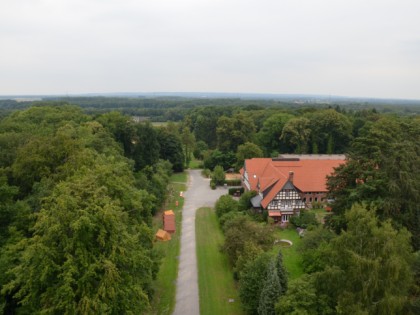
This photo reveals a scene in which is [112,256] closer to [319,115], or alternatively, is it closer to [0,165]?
[0,165]

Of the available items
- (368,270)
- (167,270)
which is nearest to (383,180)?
(368,270)

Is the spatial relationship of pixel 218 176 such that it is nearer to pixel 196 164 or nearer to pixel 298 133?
pixel 298 133

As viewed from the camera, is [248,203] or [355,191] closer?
[355,191]

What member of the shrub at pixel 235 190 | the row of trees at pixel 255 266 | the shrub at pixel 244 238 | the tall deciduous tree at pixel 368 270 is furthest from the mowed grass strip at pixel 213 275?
the shrub at pixel 235 190

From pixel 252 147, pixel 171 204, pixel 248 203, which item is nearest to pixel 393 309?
pixel 248 203

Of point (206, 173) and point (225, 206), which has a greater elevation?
point (225, 206)

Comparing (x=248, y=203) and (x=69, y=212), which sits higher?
(x=69, y=212)

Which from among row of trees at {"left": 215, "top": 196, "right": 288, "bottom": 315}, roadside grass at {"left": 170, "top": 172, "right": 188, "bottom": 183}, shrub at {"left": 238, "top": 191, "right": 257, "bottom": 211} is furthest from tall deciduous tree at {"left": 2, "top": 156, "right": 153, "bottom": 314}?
roadside grass at {"left": 170, "top": 172, "right": 188, "bottom": 183}
